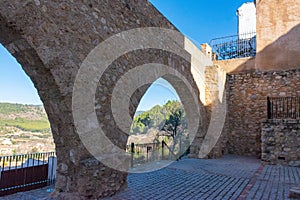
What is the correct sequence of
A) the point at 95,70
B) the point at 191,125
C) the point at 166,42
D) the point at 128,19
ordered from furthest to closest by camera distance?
the point at 191,125 → the point at 166,42 → the point at 128,19 → the point at 95,70

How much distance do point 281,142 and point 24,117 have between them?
13.0 m

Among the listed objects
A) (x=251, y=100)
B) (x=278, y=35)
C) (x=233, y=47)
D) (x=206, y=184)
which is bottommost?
(x=206, y=184)

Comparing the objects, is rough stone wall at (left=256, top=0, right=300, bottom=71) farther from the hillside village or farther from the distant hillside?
the distant hillside

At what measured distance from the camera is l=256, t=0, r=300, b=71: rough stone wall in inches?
392

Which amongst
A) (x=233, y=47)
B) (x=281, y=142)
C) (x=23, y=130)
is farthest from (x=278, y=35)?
(x=23, y=130)

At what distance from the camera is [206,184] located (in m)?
4.80

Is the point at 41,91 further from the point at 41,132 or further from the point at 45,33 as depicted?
the point at 41,132

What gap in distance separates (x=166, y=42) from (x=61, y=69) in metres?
3.49

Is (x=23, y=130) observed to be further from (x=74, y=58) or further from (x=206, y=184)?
(x=206, y=184)

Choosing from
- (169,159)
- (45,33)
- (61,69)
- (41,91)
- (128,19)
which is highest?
(128,19)

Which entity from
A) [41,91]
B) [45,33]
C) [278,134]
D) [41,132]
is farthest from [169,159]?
[41,132]

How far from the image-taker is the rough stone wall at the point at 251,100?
9.33 metres

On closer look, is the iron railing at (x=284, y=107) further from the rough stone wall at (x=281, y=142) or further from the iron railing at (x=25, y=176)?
the iron railing at (x=25, y=176)

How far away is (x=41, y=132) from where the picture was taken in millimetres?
12055
